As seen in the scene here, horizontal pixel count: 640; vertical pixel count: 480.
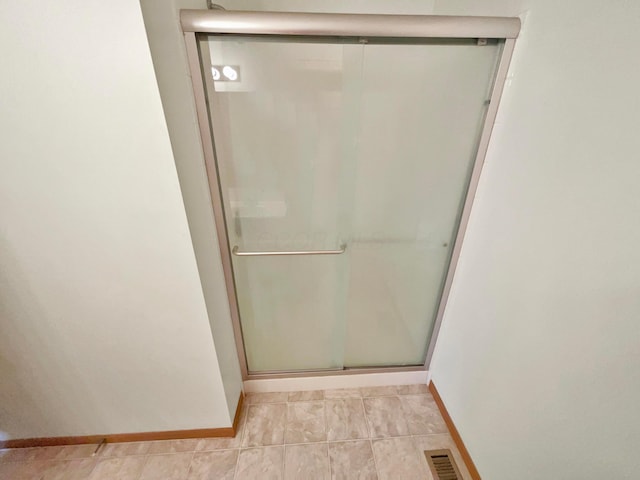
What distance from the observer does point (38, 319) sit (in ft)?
2.90

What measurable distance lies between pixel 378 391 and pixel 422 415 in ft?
0.82

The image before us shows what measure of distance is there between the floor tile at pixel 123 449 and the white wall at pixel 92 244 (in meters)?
0.08

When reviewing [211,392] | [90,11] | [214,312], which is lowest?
[211,392]

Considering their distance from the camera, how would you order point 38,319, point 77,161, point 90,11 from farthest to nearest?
point 38,319
point 77,161
point 90,11

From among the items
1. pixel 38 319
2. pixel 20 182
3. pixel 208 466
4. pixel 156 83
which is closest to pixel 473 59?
pixel 156 83

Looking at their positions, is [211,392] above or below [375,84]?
below

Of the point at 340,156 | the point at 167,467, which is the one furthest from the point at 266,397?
the point at 340,156

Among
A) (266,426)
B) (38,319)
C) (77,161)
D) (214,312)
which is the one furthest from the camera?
(266,426)

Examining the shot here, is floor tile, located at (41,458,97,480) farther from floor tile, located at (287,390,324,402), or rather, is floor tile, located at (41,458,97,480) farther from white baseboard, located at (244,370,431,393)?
floor tile, located at (287,390,324,402)

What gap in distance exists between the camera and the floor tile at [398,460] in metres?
1.09

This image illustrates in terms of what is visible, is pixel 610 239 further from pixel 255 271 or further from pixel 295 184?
pixel 255 271

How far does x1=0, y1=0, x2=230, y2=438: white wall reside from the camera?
590 mm

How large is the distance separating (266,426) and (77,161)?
54.7 inches

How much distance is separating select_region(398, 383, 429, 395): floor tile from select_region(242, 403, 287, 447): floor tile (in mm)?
691
